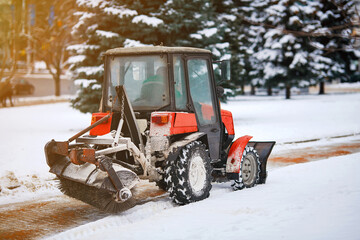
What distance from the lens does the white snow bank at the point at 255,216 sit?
19.8ft

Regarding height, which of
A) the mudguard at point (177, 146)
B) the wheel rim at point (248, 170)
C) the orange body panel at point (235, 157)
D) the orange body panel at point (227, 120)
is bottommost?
the wheel rim at point (248, 170)

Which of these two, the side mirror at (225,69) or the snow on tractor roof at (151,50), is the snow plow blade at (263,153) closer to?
the side mirror at (225,69)

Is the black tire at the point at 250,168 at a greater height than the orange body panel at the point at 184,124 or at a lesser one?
lesser

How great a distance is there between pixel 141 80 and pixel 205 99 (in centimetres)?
105

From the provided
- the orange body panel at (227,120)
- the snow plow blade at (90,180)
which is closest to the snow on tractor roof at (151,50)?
the orange body panel at (227,120)

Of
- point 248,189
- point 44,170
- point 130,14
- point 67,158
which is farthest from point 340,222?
point 130,14

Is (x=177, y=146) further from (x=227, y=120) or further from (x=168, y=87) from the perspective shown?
(x=227, y=120)

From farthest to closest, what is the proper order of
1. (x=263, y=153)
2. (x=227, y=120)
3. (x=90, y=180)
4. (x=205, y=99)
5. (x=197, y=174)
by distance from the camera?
1. (x=263, y=153)
2. (x=227, y=120)
3. (x=205, y=99)
4. (x=197, y=174)
5. (x=90, y=180)

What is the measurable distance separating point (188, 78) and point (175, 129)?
2.92 feet

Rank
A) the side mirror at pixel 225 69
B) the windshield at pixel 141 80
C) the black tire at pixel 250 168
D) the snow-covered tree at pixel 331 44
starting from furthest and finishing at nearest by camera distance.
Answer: the snow-covered tree at pixel 331 44
the black tire at pixel 250 168
the side mirror at pixel 225 69
the windshield at pixel 141 80

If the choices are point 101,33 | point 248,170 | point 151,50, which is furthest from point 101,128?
point 101,33

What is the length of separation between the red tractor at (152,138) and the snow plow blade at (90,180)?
0.01m

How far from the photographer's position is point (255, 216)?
22.2 feet

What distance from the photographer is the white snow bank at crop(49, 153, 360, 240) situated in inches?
237
